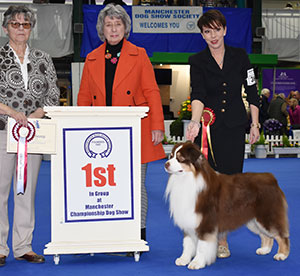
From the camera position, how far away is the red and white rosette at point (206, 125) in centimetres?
384

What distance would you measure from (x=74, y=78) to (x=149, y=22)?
275 cm

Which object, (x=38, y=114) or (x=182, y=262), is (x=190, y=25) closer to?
(x=38, y=114)

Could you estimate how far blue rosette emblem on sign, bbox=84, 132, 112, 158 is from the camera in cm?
355

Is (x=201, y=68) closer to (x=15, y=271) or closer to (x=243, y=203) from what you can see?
(x=243, y=203)

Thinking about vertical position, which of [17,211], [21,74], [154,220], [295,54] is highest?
[295,54]

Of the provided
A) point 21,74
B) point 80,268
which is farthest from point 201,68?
point 80,268

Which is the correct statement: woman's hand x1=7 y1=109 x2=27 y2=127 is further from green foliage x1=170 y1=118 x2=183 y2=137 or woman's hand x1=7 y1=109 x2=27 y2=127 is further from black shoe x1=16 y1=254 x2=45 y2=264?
green foliage x1=170 y1=118 x2=183 y2=137

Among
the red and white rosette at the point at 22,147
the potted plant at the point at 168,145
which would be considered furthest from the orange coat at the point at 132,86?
the potted plant at the point at 168,145

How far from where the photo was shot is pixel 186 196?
3.40 m

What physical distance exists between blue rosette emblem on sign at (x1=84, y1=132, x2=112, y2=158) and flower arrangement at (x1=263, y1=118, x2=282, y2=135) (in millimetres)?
10055

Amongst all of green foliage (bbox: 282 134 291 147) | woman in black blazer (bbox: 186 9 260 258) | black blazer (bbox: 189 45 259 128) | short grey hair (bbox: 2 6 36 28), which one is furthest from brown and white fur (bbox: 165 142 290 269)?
green foliage (bbox: 282 134 291 147)

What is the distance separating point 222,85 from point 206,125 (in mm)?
339

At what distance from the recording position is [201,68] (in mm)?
3840

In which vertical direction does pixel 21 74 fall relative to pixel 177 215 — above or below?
above
